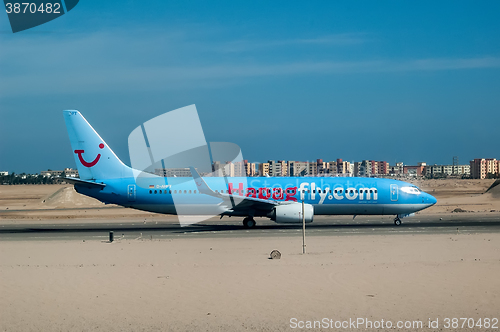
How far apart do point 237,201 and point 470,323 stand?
84.8 feet

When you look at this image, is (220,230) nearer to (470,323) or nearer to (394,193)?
(394,193)

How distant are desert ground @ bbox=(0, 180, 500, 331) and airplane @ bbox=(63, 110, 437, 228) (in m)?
10.4

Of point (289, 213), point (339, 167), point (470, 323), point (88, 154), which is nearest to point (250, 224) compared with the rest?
point (289, 213)

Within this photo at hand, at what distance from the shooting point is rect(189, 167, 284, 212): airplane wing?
37000mm

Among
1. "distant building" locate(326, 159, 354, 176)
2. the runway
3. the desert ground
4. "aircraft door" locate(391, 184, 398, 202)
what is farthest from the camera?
"distant building" locate(326, 159, 354, 176)

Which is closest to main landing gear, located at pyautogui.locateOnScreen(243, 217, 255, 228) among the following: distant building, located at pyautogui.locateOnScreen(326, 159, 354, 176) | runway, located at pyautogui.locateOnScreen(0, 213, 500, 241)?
runway, located at pyautogui.locateOnScreen(0, 213, 500, 241)

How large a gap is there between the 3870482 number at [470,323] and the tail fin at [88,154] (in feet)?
100

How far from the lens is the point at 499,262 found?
69.6ft

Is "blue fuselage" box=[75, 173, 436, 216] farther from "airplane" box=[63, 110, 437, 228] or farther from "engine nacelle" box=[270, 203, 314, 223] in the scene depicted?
"engine nacelle" box=[270, 203, 314, 223]

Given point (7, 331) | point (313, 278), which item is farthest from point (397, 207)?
point (7, 331)
